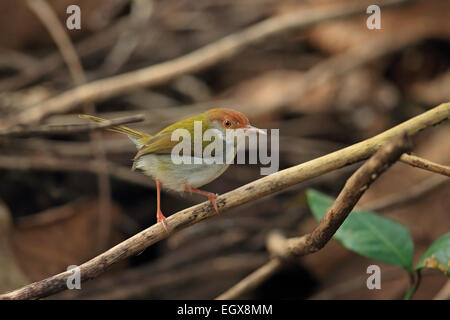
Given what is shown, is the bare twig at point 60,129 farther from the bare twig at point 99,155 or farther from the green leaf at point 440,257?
the green leaf at point 440,257

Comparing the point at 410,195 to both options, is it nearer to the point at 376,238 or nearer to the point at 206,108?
the point at 376,238

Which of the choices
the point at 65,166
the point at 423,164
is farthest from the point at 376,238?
the point at 65,166

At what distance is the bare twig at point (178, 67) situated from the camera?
3225 millimetres

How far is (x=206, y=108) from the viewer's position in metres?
3.99

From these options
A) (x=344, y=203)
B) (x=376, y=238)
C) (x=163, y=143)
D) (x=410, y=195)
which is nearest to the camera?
(x=344, y=203)

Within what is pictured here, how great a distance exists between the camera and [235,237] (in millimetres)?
3553

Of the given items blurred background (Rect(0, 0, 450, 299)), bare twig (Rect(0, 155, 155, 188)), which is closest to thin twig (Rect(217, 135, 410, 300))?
blurred background (Rect(0, 0, 450, 299))

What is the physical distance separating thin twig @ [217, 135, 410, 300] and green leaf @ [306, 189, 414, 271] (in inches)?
12.6

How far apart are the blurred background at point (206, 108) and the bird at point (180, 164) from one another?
64 cm

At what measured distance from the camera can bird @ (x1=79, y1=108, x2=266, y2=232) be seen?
6.32ft

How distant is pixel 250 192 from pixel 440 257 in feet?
2.76

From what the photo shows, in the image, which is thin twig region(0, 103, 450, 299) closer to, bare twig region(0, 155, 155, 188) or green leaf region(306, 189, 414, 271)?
green leaf region(306, 189, 414, 271)

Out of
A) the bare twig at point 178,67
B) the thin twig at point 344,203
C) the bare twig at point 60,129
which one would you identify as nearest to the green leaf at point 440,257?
the thin twig at point 344,203

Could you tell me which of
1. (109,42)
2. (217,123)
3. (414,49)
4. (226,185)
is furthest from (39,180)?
(414,49)
